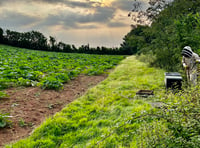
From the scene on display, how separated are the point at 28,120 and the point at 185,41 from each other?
270 inches

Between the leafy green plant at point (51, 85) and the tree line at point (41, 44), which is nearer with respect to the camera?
the leafy green plant at point (51, 85)

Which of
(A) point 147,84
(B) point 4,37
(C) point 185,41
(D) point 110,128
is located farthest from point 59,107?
(B) point 4,37

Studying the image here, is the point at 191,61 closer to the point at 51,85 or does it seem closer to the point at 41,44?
the point at 51,85

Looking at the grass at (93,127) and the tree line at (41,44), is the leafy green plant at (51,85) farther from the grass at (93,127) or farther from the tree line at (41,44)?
the tree line at (41,44)

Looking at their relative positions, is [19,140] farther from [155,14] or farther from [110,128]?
[155,14]

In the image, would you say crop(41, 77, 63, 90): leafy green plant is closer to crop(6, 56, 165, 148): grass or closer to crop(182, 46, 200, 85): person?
crop(6, 56, 165, 148): grass

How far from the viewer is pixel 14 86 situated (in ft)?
21.7

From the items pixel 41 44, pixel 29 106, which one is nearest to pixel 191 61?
pixel 29 106

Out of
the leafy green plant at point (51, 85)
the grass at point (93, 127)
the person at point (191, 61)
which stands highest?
the person at point (191, 61)

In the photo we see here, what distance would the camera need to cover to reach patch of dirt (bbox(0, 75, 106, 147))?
359 centimetres

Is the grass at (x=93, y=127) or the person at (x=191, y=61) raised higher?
the person at (x=191, y=61)

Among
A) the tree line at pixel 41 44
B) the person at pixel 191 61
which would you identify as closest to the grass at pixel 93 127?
the person at pixel 191 61

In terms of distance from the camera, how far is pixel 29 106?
4.91 m

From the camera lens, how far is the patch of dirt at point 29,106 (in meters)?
3.59
